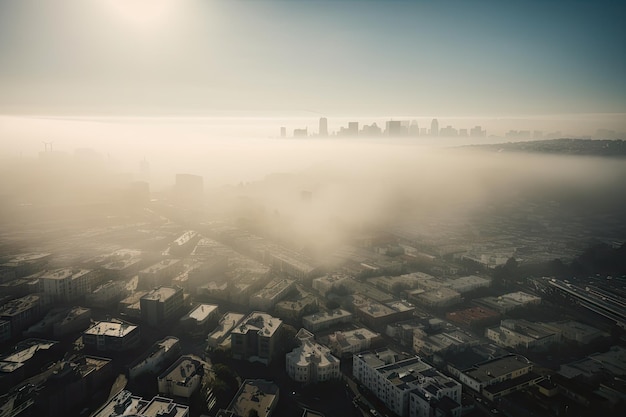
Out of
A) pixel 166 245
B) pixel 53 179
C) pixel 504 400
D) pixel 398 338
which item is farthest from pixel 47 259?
pixel 53 179

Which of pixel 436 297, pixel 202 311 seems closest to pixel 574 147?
pixel 436 297

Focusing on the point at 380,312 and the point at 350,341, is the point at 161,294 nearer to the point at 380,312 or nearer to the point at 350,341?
the point at 350,341

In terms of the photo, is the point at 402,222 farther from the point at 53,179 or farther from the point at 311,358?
the point at 53,179

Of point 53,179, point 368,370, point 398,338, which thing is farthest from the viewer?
point 53,179

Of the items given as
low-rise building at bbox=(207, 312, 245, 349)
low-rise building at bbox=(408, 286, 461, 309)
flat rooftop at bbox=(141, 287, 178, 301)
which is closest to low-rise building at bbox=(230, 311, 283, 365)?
low-rise building at bbox=(207, 312, 245, 349)

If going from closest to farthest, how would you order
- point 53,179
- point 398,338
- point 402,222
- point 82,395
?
point 82,395, point 398,338, point 402,222, point 53,179

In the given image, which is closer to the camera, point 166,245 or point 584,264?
point 584,264

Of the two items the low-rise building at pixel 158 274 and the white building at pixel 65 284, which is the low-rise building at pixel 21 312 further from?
the low-rise building at pixel 158 274
